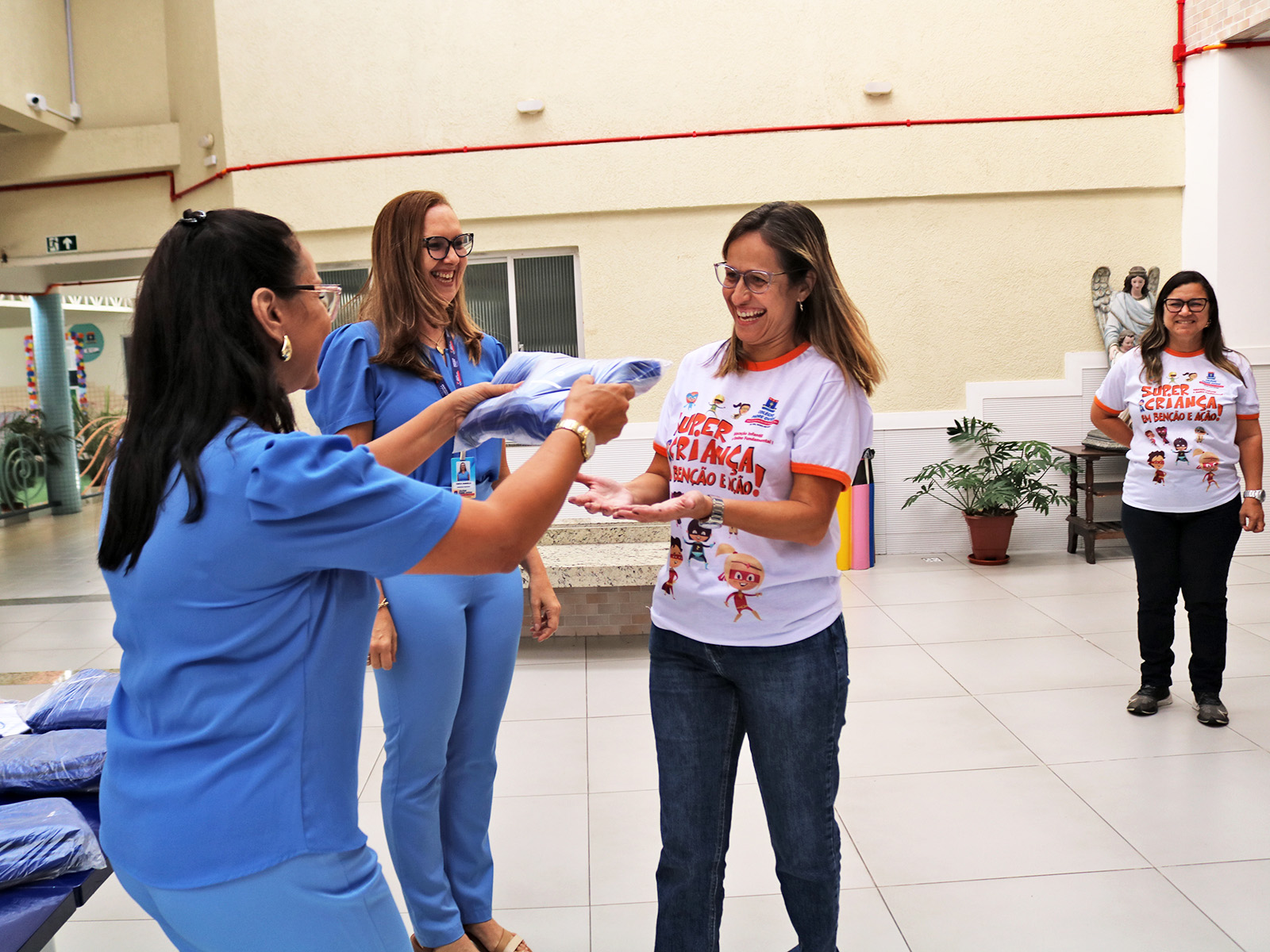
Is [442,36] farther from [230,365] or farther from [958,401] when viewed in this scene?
[230,365]

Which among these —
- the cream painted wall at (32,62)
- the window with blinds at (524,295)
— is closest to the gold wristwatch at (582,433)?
the window with blinds at (524,295)

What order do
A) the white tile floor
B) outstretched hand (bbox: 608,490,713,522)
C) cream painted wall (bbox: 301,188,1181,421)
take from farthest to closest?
1. cream painted wall (bbox: 301,188,1181,421)
2. the white tile floor
3. outstretched hand (bbox: 608,490,713,522)

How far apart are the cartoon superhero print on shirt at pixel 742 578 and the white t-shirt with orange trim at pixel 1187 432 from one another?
248cm

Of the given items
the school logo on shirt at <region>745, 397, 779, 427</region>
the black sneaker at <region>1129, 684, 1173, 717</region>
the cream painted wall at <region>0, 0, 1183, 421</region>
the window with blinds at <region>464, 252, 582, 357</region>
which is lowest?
the black sneaker at <region>1129, 684, 1173, 717</region>

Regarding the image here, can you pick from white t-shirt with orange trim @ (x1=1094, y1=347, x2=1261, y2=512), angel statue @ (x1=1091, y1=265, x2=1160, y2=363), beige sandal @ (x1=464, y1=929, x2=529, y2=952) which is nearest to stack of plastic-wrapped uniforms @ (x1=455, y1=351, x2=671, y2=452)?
beige sandal @ (x1=464, y1=929, x2=529, y2=952)

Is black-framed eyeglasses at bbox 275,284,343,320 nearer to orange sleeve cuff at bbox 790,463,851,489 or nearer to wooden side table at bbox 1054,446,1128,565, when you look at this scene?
orange sleeve cuff at bbox 790,463,851,489

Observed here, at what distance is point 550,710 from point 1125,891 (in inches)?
88.1

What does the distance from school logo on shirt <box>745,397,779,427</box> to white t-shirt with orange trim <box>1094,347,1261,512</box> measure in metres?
2.44

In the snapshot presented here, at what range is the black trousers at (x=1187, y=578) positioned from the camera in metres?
3.61

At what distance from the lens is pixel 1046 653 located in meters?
4.56

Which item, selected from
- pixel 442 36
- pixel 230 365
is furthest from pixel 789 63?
pixel 230 365

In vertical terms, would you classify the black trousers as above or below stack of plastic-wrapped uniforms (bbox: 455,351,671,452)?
below

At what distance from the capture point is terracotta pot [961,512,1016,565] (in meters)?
6.55

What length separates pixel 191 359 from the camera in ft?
3.71
